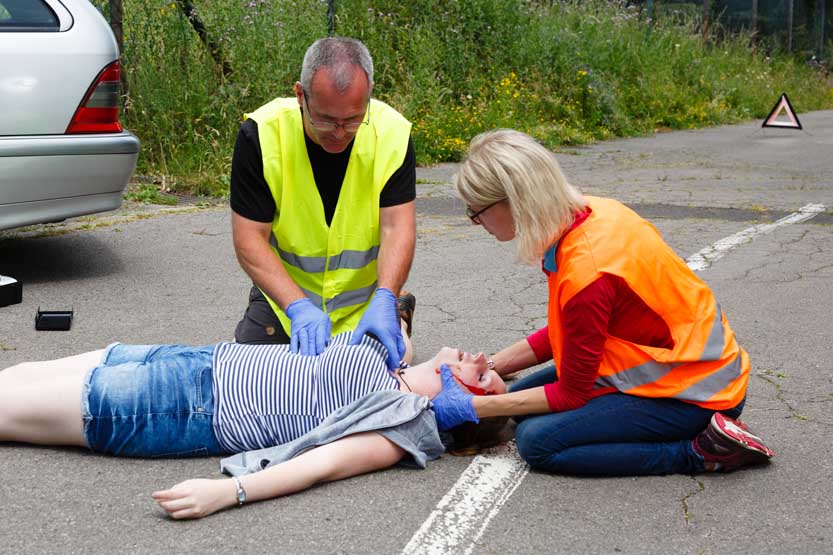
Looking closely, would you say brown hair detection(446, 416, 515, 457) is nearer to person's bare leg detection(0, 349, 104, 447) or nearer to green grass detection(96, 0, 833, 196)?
person's bare leg detection(0, 349, 104, 447)

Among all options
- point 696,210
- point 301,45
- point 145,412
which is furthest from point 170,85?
point 145,412

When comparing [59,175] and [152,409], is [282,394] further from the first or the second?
[59,175]

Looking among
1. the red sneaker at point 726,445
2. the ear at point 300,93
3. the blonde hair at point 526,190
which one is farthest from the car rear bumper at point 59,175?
the red sneaker at point 726,445

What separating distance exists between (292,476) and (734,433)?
1.38m

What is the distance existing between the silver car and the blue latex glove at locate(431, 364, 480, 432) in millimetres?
3203

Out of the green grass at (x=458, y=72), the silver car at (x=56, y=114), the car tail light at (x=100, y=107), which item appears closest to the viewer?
the silver car at (x=56, y=114)

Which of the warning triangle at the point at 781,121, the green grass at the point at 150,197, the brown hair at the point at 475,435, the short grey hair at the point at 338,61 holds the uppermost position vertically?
the short grey hair at the point at 338,61

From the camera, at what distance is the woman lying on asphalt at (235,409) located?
342 cm

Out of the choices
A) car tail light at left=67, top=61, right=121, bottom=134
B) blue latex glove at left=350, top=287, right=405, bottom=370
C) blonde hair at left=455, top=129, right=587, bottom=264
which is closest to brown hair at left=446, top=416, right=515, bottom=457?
blue latex glove at left=350, top=287, right=405, bottom=370

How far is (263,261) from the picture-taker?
4180 millimetres

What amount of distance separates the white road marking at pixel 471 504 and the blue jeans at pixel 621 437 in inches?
5.8

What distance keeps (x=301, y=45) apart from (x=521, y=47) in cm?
486

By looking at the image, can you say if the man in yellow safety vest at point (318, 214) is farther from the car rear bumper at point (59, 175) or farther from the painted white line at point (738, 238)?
the painted white line at point (738, 238)

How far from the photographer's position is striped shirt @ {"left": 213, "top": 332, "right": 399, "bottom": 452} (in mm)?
3514
